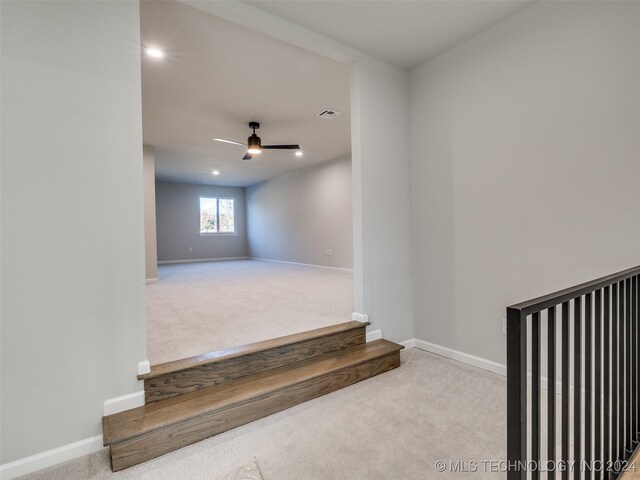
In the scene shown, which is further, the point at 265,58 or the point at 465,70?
the point at 265,58

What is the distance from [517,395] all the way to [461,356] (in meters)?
2.08

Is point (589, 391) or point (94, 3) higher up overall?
point (94, 3)

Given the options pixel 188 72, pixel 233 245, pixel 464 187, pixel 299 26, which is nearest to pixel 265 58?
pixel 299 26

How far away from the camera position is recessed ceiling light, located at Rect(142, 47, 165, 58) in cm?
260

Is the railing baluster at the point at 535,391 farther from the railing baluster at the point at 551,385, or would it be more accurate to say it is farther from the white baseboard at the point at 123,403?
the white baseboard at the point at 123,403

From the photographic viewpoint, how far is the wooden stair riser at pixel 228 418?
4.88 feet

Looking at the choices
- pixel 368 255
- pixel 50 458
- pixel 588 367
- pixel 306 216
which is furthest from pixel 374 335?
pixel 306 216

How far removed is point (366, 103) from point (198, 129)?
3066mm

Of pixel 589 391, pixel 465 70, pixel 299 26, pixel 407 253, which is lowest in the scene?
pixel 589 391

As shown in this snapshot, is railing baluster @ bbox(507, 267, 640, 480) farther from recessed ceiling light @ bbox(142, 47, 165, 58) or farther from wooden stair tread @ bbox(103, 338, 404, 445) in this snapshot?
recessed ceiling light @ bbox(142, 47, 165, 58)

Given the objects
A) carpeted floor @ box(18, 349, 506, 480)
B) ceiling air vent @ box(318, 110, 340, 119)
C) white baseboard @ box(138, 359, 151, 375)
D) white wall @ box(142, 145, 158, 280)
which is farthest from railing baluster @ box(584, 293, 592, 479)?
white wall @ box(142, 145, 158, 280)

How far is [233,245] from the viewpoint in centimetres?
1047

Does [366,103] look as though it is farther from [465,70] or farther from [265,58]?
[265,58]

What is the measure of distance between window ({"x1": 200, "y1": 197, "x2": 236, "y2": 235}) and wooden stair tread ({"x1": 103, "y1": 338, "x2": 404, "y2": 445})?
8.52 metres
